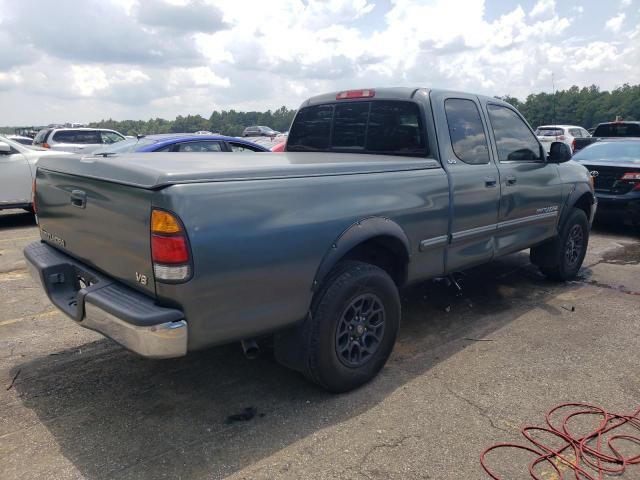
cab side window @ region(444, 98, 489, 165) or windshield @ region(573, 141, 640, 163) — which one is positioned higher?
cab side window @ region(444, 98, 489, 165)

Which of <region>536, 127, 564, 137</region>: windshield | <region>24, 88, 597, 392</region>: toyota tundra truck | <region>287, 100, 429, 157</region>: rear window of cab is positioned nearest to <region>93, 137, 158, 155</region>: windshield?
<region>287, 100, 429, 157</region>: rear window of cab

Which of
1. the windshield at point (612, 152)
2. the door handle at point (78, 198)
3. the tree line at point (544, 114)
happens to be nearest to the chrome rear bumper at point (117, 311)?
the door handle at point (78, 198)

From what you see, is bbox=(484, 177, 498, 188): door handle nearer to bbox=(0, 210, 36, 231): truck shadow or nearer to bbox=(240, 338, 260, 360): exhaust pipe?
bbox=(240, 338, 260, 360): exhaust pipe

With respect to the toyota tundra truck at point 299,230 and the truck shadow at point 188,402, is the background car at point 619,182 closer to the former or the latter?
the toyota tundra truck at point 299,230

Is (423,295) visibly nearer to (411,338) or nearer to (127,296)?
(411,338)

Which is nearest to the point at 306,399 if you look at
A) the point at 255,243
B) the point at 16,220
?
the point at 255,243

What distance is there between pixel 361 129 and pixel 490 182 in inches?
45.3

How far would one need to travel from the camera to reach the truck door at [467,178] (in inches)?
160

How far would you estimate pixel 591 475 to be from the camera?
2678mm

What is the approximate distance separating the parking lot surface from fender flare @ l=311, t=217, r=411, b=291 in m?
0.88

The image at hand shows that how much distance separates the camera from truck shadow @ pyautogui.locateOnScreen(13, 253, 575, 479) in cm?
276

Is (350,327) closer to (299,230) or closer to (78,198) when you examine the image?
(299,230)

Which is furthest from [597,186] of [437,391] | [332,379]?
[332,379]

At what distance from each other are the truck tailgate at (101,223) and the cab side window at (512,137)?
3.22 metres
